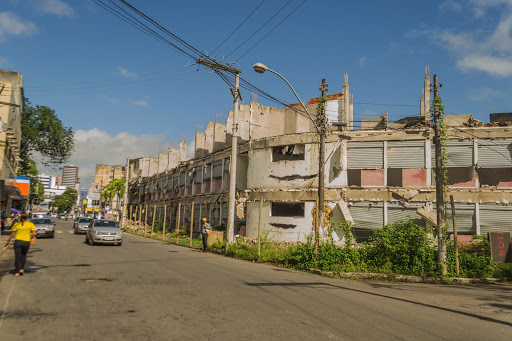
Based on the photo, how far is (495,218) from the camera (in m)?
19.4

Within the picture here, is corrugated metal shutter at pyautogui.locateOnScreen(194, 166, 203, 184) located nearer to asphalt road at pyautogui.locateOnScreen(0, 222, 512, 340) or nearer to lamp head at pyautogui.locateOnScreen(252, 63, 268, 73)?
lamp head at pyautogui.locateOnScreen(252, 63, 268, 73)

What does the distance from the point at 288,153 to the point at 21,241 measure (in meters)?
17.0

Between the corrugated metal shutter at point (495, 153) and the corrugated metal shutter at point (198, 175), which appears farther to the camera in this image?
the corrugated metal shutter at point (198, 175)

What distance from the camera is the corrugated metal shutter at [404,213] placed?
2050 centimetres

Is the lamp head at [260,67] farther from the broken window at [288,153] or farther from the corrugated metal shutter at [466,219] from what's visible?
the corrugated metal shutter at [466,219]

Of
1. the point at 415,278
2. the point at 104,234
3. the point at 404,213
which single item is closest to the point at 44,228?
the point at 104,234

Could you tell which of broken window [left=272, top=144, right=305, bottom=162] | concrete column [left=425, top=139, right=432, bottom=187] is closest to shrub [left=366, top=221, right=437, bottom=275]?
concrete column [left=425, top=139, right=432, bottom=187]

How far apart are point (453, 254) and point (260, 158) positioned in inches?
546

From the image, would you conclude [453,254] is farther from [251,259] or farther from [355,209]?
[251,259]

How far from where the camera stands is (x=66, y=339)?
523 centimetres

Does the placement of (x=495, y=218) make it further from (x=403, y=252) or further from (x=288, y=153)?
(x=288, y=153)

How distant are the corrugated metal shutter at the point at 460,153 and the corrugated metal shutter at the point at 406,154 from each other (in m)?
1.35

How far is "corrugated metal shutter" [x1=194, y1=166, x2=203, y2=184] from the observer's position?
115ft

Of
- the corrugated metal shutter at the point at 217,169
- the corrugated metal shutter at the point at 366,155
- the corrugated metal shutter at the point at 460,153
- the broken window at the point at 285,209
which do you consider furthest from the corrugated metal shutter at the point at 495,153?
the corrugated metal shutter at the point at 217,169
